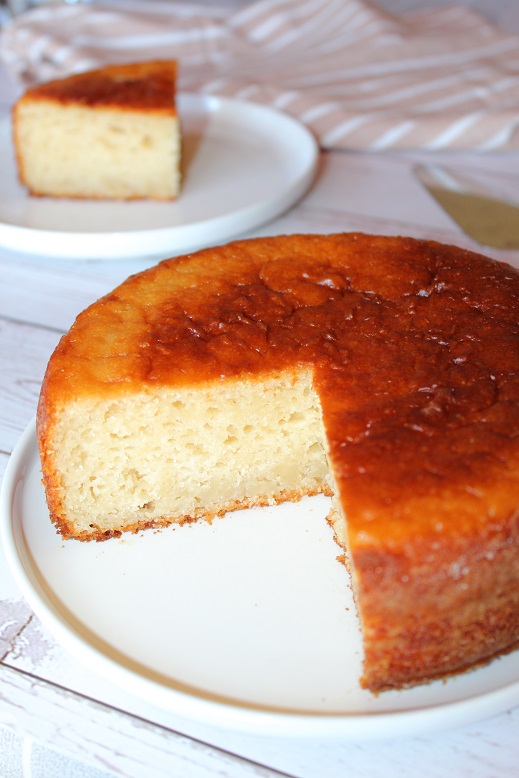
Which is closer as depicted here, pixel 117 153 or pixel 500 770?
pixel 500 770

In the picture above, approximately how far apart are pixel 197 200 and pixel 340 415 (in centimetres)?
196

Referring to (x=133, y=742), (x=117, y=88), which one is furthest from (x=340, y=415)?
(x=117, y=88)

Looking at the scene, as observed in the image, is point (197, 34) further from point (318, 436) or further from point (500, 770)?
point (500, 770)

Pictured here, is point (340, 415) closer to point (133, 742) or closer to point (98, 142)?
point (133, 742)

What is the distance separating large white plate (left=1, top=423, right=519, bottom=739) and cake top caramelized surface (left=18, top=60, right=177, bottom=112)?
6.44 ft

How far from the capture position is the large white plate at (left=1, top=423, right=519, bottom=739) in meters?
1.61

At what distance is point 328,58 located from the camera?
4.91 metres

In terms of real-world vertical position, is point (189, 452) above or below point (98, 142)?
below

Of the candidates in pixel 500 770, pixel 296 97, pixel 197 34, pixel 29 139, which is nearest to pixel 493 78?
pixel 296 97

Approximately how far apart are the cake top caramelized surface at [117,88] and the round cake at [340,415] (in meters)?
1.45

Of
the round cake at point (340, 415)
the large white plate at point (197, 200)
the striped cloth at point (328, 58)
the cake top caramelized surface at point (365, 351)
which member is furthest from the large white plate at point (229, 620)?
the striped cloth at point (328, 58)

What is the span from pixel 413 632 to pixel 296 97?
3412 millimetres

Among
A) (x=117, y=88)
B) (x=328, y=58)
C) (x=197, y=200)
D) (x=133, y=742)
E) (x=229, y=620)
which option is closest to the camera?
(x=133, y=742)

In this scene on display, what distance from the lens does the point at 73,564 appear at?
2.03 metres
